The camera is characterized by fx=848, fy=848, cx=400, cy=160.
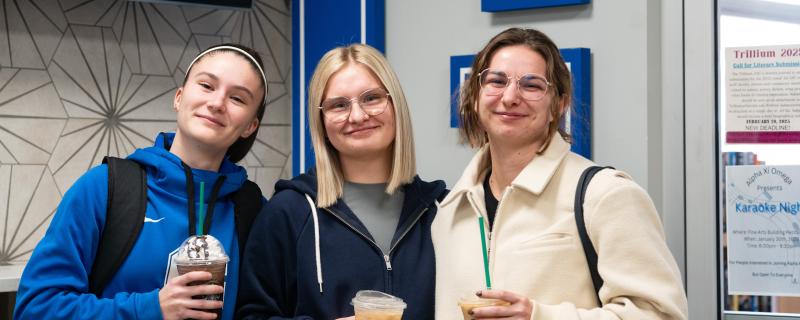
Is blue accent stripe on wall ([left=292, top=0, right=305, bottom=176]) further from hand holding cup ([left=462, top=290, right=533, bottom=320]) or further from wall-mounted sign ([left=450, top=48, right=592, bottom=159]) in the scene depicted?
hand holding cup ([left=462, top=290, right=533, bottom=320])

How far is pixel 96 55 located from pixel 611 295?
2558 mm

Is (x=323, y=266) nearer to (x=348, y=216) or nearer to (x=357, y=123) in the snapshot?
(x=348, y=216)

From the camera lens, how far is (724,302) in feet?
9.55

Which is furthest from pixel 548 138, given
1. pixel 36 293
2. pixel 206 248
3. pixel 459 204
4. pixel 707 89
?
pixel 36 293

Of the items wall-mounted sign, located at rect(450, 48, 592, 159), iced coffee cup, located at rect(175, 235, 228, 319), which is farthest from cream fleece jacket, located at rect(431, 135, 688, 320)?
wall-mounted sign, located at rect(450, 48, 592, 159)

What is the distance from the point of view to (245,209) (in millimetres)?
2385

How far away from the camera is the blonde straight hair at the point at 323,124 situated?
7.57ft

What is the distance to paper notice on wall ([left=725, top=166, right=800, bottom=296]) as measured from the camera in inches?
111

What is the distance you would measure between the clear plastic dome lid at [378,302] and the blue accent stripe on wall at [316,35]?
5.76 ft

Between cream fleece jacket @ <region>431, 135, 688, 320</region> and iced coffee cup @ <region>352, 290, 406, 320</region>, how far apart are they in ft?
0.52

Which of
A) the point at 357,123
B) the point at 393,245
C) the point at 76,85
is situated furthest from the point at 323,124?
the point at 76,85

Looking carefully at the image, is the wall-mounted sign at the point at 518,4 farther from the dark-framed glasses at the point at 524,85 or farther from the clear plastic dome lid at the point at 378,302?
the clear plastic dome lid at the point at 378,302

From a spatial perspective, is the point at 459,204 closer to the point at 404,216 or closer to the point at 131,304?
the point at 404,216

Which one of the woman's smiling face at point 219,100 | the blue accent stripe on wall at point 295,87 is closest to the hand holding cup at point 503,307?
the woman's smiling face at point 219,100
